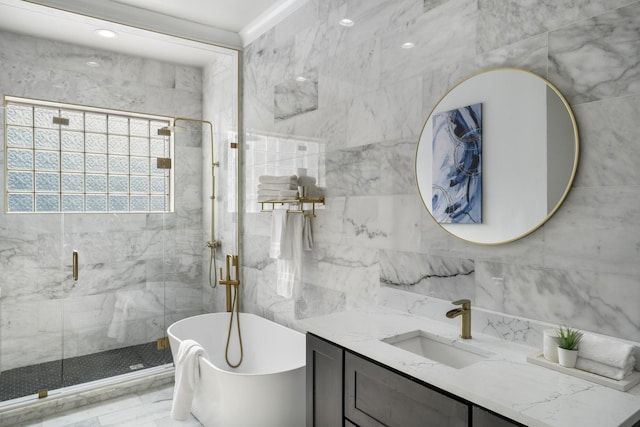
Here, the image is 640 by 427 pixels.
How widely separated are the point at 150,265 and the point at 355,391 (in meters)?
2.40

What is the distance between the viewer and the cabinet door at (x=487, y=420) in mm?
1081

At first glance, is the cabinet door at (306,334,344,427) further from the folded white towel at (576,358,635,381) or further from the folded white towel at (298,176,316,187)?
the folded white towel at (298,176,316,187)

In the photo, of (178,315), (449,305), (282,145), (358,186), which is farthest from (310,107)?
(178,315)

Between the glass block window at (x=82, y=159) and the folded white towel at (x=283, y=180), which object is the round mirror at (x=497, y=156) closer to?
the folded white towel at (x=283, y=180)

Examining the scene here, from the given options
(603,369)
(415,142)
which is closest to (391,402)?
(603,369)

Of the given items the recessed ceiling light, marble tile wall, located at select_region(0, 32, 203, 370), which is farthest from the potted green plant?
the recessed ceiling light

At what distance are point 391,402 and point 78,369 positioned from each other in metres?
2.69

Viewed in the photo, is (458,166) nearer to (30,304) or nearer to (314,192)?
(314,192)

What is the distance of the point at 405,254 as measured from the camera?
7.00ft

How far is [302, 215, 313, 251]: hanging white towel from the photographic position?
2783 mm

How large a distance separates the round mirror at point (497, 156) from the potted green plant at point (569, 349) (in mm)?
409

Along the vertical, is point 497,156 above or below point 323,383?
above

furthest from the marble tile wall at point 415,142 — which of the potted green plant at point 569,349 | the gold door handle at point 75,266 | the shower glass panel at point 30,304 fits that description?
the shower glass panel at point 30,304

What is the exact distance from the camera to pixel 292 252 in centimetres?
279
